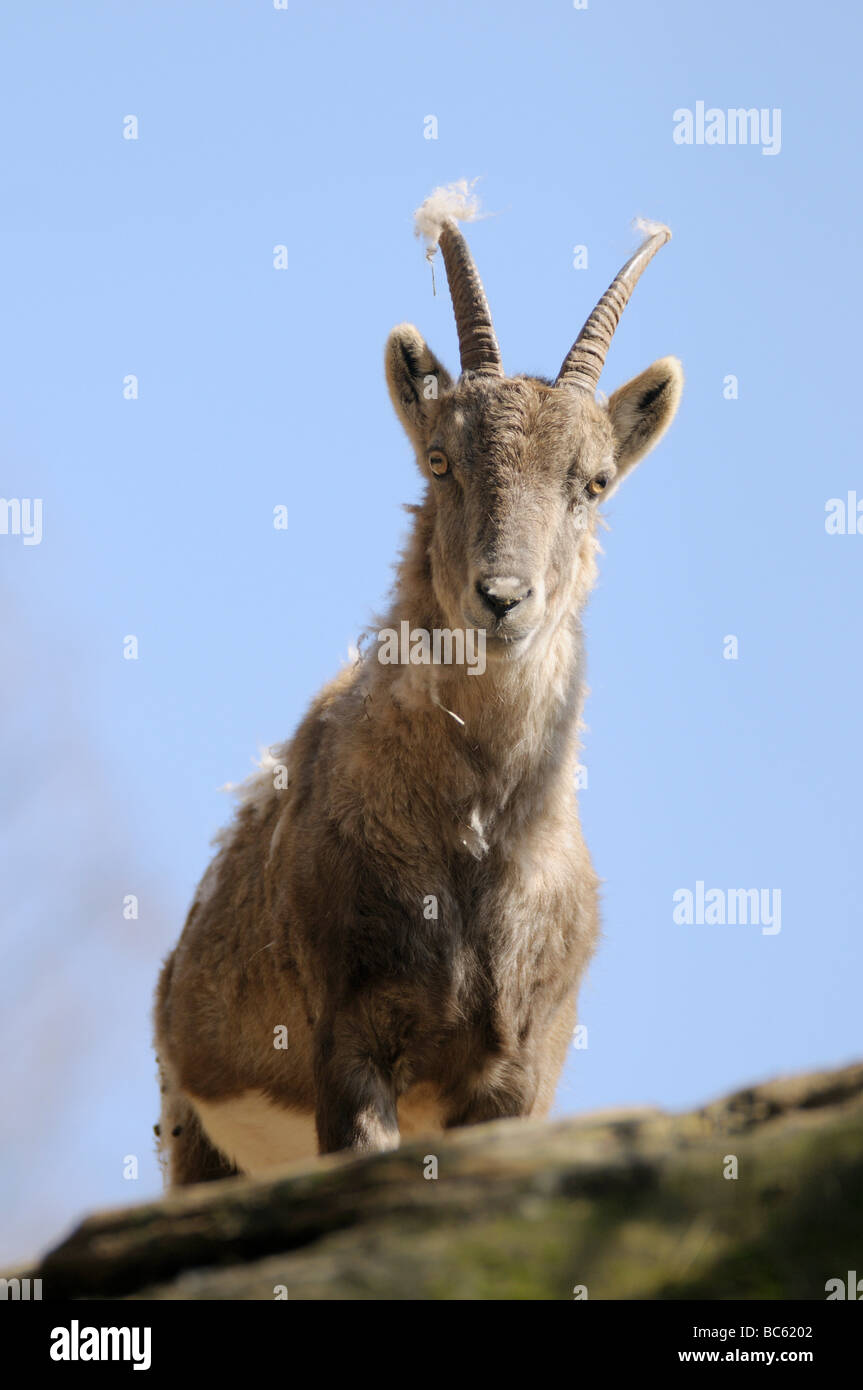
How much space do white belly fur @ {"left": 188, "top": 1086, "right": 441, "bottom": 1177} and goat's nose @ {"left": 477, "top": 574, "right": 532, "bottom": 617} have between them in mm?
2701

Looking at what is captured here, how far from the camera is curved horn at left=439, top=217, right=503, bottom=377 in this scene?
7.91 meters

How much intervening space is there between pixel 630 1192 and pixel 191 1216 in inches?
40.3

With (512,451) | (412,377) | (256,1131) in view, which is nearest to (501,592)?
(512,451)

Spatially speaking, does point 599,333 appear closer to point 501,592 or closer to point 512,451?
point 512,451

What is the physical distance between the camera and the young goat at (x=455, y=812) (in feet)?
22.3

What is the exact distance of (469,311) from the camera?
8.04m

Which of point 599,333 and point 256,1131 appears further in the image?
point 256,1131

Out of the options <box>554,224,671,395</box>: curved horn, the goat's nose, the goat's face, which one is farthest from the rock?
<box>554,224,671,395</box>: curved horn

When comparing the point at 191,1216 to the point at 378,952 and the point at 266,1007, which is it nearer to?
the point at 378,952

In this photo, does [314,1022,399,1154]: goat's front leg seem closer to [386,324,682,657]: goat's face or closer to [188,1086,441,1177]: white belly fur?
[188,1086,441,1177]: white belly fur

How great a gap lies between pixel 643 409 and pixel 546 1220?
5.54 m
